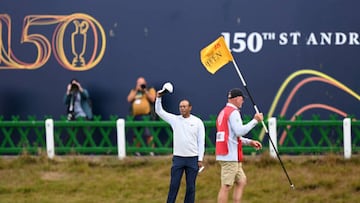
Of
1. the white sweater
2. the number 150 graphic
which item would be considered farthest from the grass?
the number 150 graphic

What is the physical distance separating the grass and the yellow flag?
7.37 ft

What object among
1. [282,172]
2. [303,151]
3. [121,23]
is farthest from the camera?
[121,23]

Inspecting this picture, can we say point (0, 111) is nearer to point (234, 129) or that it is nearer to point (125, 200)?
point (125, 200)

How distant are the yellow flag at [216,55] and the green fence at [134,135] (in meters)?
3.25

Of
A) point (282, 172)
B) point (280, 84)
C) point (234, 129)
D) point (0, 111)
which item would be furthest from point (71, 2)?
point (234, 129)

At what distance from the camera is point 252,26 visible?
1833 cm

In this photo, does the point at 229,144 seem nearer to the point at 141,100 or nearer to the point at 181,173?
the point at 181,173

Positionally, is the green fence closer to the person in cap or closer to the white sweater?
the white sweater

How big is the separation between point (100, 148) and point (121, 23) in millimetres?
2463

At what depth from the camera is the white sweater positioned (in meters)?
13.6

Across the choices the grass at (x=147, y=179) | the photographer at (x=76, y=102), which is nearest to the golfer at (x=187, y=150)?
the grass at (x=147, y=179)

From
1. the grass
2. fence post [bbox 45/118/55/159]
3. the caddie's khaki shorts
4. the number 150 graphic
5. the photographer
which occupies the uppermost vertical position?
the number 150 graphic

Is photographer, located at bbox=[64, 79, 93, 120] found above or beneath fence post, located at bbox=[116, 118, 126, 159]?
above

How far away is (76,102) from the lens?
18.4m
